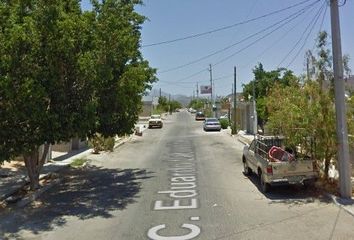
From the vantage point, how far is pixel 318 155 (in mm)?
12062

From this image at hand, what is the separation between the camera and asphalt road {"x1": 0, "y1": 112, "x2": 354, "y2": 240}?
8.73 m

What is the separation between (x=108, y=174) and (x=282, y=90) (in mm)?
7960

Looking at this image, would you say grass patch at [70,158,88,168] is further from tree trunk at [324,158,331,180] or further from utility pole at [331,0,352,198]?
utility pole at [331,0,352,198]

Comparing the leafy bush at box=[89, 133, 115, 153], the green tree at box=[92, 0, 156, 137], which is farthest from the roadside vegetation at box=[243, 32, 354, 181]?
the leafy bush at box=[89, 133, 115, 153]

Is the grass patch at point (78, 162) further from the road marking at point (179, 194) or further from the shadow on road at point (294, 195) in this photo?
the shadow on road at point (294, 195)

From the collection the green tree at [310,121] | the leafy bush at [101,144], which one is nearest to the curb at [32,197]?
the green tree at [310,121]

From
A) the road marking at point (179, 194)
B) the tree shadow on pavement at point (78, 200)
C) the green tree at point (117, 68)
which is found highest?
the green tree at point (117, 68)

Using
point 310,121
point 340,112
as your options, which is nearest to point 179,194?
point 310,121

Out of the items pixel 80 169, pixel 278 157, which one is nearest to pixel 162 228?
pixel 278 157

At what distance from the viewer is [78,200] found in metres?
12.5

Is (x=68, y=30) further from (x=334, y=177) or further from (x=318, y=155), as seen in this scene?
(x=334, y=177)

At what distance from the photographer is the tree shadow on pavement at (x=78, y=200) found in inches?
396

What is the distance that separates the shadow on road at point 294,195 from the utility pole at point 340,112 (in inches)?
25.7

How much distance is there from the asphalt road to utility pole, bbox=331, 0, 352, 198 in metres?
0.75
